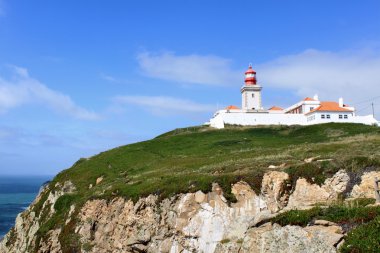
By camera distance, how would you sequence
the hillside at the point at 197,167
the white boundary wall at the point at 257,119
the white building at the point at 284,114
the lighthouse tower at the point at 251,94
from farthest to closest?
the lighthouse tower at the point at 251,94 → the white boundary wall at the point at 257,119 → the white building at the point at 284,114 → the hillside at the point at 197,167

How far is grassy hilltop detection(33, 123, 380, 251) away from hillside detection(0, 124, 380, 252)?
0.07 metres

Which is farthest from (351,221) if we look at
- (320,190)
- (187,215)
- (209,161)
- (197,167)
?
(209,161)

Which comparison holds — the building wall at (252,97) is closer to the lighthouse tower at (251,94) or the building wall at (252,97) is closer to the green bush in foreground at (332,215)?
the lighthouse tower at (251,94)

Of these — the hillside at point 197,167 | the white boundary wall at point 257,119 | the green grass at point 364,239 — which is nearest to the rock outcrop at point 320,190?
the hillside at point 197,167

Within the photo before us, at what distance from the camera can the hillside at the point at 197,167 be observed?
32344 mm

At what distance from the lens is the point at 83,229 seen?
37.8 meters

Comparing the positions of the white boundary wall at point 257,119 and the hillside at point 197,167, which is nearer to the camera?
the hillside at point 197,167

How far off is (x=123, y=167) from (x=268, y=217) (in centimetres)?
4128

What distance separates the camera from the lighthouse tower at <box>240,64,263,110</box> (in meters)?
90.9

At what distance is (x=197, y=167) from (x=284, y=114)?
142 feet

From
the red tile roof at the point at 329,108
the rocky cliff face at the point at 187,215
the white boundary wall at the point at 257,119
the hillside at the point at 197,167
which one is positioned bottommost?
the rocky cliff face at the point at 187,215

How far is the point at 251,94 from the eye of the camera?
91062mm

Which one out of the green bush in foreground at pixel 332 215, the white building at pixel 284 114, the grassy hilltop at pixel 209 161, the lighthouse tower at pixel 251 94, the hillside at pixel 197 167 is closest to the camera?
the green bush in foreground at pixel 332 215

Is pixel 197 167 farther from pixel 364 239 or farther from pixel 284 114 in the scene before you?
pixel 284 114
